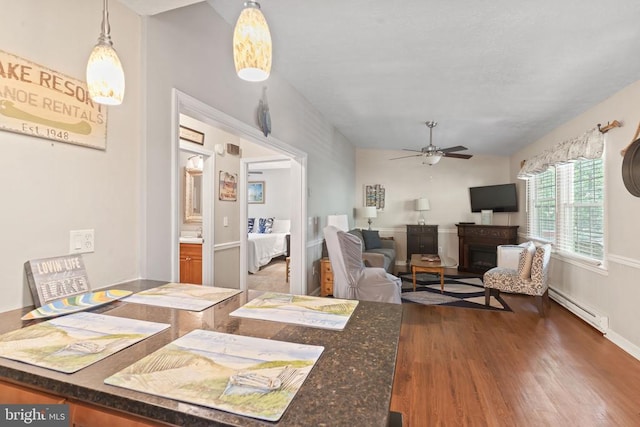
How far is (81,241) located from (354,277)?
250 cm

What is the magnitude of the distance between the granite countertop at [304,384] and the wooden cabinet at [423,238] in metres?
5.75

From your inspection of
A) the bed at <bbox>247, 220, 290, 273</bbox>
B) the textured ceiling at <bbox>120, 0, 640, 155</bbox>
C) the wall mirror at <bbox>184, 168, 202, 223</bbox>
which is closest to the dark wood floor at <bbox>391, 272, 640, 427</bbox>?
the textured ceiling at <bbox>120, 0, 640, 155</bbox>

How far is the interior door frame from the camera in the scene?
1828mm

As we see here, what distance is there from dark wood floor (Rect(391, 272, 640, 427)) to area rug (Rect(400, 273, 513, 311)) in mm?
584

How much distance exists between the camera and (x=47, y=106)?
1.25m

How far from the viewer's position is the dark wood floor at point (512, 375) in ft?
6.39

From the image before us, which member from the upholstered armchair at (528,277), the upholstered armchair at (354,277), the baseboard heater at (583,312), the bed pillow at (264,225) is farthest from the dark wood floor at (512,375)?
the bed pillow at (264,225)

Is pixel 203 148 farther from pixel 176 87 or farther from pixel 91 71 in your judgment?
pixel 91 71

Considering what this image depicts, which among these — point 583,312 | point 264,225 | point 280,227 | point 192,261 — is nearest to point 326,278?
point 192,261

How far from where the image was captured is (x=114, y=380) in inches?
26.7

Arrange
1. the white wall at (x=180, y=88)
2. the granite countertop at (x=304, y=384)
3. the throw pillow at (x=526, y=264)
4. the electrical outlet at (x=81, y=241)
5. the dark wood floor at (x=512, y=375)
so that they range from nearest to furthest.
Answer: the granite countertop at (x=304, y=384)
the electrical outlet at (x=81, y=241)
the white wall at (x=180, y=88)
the dark wood floor at (x=512, y=375)
the throw pillow at (x=526, y=264)

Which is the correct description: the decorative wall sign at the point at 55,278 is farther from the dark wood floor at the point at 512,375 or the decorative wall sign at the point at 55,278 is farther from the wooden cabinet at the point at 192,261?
the wooden cabinet at the point at 192,261

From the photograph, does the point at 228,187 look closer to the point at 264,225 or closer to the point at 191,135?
the point at 191,135

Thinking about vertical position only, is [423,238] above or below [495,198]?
below
